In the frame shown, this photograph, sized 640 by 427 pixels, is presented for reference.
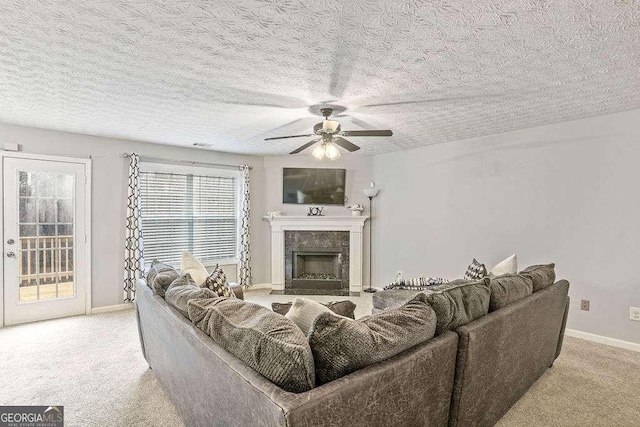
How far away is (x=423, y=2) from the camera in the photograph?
5.20 feet

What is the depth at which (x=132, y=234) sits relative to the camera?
14.8 feet

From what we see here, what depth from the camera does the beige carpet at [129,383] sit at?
2.16 m

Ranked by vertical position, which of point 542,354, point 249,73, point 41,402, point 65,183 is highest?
point 249,73

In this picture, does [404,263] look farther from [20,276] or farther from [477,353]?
[20,276]

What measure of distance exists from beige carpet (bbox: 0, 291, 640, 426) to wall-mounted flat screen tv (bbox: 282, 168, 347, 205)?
320cm

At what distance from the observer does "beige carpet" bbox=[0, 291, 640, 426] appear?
7.07ft

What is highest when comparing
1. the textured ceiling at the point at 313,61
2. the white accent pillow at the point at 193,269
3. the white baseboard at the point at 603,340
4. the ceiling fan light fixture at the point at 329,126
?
the textured ceiling at the point at 313,61

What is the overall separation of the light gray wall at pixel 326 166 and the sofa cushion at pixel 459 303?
3.73 m

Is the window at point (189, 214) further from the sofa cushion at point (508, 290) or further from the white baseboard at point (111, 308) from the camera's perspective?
the sofa cushion at point (508, 290)

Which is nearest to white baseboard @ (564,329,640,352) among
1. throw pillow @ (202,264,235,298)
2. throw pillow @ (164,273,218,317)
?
throw pillow @ (202,264,235,298)

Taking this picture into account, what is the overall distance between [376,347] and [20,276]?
4.61 m

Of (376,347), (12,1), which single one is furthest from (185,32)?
(376,347)

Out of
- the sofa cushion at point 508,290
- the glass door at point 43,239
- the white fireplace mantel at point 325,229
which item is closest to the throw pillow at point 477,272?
the sofa cushion at point 508,290

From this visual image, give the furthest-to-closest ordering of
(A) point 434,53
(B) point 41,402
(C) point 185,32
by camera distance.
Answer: (B) point 41,402 < (A) point 434,53 < (C) point 185,32
